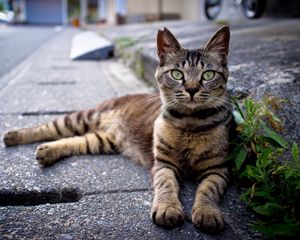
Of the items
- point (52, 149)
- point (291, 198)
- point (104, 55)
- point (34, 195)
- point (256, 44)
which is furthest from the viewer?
point (104, 55)

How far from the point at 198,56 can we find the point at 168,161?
2.19 feet

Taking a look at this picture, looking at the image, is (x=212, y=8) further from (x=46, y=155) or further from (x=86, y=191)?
(x=86, y=191)

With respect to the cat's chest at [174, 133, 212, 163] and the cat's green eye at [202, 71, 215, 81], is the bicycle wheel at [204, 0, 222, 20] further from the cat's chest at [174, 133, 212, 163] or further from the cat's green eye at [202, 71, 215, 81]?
the cat's chest at [174, 133, 212, 163]

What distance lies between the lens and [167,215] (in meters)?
1.71

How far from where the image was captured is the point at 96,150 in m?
Answer: 2.67

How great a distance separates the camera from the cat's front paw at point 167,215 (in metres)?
1.70

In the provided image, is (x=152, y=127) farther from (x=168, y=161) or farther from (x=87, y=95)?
(x=87, y=95)

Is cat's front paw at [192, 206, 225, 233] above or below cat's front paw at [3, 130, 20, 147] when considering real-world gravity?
below

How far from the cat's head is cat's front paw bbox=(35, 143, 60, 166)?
80cm

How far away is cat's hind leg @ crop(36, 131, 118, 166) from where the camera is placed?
2367mm

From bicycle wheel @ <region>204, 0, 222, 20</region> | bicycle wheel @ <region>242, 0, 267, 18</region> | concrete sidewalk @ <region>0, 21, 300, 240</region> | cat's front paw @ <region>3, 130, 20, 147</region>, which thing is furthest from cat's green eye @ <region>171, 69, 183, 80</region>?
bicycle wheel @ <region>204, 0, 222, 20</region>

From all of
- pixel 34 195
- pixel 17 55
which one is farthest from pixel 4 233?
pixel 17 55

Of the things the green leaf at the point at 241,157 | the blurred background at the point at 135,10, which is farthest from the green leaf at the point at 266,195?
the blurred background at the point at 135,10

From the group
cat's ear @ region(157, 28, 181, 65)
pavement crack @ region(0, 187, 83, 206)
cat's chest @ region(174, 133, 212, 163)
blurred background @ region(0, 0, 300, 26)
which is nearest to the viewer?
pavement crack @ region(0, 187, 83, 206)
